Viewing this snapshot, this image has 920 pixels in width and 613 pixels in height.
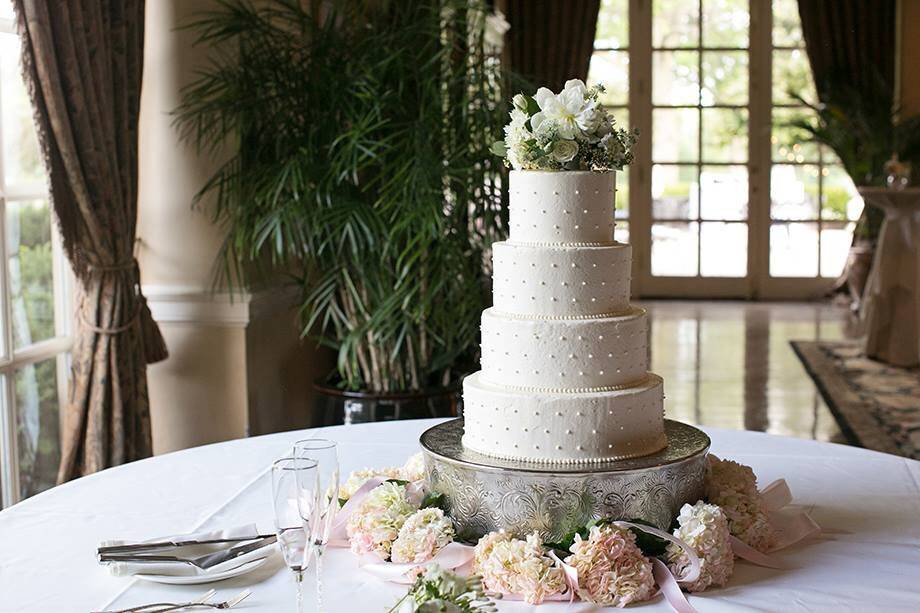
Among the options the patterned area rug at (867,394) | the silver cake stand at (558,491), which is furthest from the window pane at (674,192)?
the silver cake stand at (558,491)

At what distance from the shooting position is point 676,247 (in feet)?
34.0

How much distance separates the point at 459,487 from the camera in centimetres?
182

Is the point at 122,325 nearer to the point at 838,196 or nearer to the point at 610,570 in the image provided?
the point at 610,570

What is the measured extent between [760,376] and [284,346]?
3342mm

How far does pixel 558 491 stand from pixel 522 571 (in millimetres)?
173

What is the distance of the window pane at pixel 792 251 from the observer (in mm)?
10188

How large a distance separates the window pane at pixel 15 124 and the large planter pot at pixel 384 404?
4.10 feet

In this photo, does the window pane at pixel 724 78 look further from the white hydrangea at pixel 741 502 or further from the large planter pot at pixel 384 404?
the white hydrangea at pixel 741 502

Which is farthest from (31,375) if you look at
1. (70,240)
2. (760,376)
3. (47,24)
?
(760,376)

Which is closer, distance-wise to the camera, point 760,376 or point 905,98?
point 760,376

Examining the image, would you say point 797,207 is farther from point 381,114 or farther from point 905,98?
point 381,114

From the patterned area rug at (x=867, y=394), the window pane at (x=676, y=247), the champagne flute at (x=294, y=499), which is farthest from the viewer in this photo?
the window pane at (x=676, y=247)

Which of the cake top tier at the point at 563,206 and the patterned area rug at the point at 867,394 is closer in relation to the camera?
the cake top tier at the point at 563,206

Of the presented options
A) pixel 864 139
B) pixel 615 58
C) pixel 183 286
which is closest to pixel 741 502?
pixel 183 286
